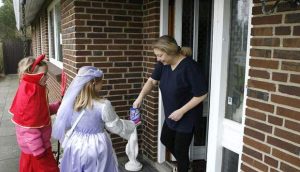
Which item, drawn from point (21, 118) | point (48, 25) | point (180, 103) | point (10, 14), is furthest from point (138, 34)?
point (10, 14)

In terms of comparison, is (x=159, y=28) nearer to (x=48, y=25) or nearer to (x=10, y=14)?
(x=48, y=25)

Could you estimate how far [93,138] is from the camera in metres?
2.68

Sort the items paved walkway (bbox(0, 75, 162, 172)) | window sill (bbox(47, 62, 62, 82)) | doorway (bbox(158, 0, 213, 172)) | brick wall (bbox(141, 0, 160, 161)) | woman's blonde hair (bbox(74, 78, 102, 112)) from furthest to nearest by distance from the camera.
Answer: window sill (bbox(47, 62, 62, 82)), paved walkway (bbox(0, 75, 162, 172)), brick wall (bbox(141, 0, 160, 161)), doorway (bbox(158, 0, 213, 172)), woman's blonde hair (bbox(74, 78, 102, 112))

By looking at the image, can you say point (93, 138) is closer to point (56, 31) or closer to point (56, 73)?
point (56, 73)

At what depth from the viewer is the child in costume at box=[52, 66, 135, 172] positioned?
259cm

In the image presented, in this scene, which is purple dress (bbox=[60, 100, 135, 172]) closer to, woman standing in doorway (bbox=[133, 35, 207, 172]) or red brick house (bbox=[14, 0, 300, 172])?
woman standing in doorway (bbox=[133, 35, 207, 172])

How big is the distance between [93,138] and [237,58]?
54.4 inches

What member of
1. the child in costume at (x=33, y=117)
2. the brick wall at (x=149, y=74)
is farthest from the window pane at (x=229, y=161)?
the child in costume at (x=33, y=117)

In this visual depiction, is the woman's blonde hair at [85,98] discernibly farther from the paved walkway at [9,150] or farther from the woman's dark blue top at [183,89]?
the paved walkway at [9,150]

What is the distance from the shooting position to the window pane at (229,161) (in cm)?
294

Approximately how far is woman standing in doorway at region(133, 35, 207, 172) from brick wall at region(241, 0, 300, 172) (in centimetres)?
64

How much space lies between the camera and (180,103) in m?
3.14

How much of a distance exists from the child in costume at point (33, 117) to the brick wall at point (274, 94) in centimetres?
182

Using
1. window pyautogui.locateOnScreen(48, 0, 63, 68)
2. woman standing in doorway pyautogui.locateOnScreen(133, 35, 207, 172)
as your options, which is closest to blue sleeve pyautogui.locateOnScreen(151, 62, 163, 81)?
woman standing in doorway pyautogui.locateOnScreen(133, 35, 207, 172)
